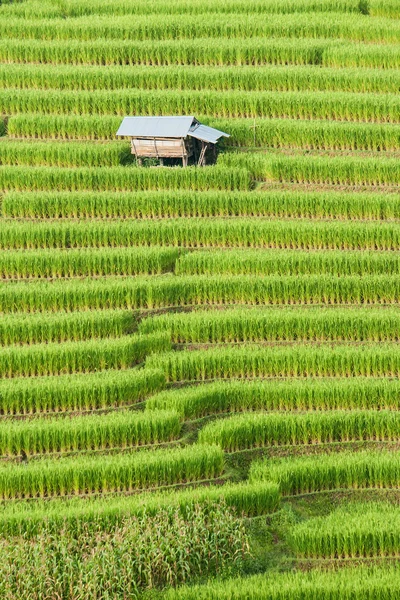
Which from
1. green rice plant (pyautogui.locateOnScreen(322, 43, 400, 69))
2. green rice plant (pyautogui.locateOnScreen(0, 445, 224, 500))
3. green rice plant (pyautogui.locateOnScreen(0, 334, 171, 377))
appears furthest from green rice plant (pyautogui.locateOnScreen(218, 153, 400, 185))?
green rice plant (pyautogui.locateOnScreen(0, 445, 224, 500))

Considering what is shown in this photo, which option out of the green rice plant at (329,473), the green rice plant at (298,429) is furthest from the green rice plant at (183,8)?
the green rice plant at (329,473)

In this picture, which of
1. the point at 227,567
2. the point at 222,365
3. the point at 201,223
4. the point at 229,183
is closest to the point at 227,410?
the point at 222,365

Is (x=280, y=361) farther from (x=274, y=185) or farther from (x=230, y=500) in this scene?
(x=274, y=185)

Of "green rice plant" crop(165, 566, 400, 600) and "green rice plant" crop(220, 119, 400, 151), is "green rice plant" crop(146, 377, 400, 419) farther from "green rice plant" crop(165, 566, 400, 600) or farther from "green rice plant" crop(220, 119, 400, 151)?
"green rice plant" crop(220, 119, 400, 151)

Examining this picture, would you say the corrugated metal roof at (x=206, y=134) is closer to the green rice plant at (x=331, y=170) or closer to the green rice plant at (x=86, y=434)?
the green rice plant at (x=331, y=170)

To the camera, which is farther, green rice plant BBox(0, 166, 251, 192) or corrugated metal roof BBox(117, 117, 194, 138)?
corrugated metal roof BBox(117, 117, 194, 138)
